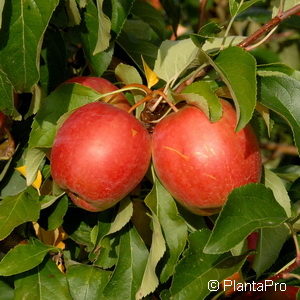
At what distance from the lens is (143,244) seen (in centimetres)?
114

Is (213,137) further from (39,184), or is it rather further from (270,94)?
(39,184)

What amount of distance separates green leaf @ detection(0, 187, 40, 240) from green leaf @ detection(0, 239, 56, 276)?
7 centimetres

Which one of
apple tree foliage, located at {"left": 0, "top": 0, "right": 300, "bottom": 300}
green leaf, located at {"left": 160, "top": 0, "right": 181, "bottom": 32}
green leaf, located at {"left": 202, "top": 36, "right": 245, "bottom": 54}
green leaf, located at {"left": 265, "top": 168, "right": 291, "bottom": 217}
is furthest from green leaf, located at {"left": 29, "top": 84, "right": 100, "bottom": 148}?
green leaf, located at {"left": 160, "top": 0, "right": 181, "bottom": 32}

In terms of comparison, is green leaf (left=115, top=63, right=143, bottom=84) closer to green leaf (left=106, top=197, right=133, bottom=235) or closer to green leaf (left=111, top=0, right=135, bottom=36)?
green leaf (left=111, top=0, right=135, bottom=36)

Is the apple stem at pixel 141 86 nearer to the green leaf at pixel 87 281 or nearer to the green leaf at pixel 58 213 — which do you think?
A: the green leaf at pixel 58 213

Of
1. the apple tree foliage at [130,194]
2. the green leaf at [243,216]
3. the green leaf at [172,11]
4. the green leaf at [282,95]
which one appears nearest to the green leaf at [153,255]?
the apple tree foliage at [130,194]

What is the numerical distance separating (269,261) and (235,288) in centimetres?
8

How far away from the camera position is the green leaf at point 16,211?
1.10 m

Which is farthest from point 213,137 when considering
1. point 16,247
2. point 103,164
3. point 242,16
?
point 242,16

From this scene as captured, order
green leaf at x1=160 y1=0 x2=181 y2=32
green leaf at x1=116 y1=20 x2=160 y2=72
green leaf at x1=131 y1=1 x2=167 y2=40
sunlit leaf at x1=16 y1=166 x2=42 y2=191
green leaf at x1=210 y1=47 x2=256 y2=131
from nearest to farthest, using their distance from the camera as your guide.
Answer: green leaf at x1=210 y1=47 x2=256 y2=131 → sunlit leaf at x1=16 y1=166 x2=42 y2=191 → green leaf at x1=116 y1=20 x2=160 y2=72 → green leaf at x1=131 y1=1 x2=167 y2=40 → green leaf at x1=160 y1=0 x2=181 y2=32

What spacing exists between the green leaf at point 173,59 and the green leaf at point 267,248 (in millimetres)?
316

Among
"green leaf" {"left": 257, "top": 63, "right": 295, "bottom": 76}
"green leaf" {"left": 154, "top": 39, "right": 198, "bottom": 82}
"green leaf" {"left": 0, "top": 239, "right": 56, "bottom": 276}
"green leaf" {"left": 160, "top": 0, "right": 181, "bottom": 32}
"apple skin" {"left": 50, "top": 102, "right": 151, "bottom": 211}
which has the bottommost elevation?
"green leaf" {"left": 0, "top": 239, "right": 56, "bottom": 276}

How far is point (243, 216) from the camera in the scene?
3.22ft

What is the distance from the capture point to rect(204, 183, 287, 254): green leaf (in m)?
0.95
